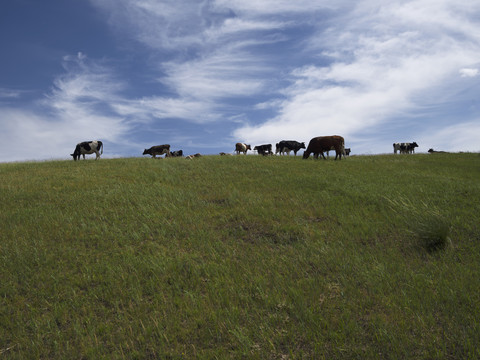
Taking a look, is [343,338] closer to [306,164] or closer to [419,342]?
Answer: [419,342]

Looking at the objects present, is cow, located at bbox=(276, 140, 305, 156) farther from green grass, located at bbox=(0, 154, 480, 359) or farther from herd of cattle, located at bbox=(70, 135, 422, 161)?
green grass, located at bbox=(0, 154, 480, 359)

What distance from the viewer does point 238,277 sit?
18.2 feet

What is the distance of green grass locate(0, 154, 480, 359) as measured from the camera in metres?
4.00

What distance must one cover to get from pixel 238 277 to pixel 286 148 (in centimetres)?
2994

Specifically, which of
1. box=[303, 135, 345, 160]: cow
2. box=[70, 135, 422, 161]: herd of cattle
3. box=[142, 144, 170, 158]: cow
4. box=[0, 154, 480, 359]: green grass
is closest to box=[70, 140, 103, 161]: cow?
box=[70, 135, 422, 161]: herd of cattle

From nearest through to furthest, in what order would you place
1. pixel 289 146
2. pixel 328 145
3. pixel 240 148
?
pixel 328 145 < pixel 289 146 < pixel 240 148

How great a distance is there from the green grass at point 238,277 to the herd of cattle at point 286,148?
39.8 feet

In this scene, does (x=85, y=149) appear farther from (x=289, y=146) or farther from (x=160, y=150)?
(x=289, y=146)

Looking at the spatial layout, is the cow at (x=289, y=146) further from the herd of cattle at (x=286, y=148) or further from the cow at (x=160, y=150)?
the cow at (x=160, y=150)

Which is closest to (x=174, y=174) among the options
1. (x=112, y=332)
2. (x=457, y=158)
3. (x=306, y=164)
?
(x=306, y=164)

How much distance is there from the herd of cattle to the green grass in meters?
12.1

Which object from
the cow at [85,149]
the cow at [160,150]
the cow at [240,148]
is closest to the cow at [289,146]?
the cow at [240,148]

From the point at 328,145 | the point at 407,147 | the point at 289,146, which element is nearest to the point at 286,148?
the point at 289,146

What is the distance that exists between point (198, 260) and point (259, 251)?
1382mm
